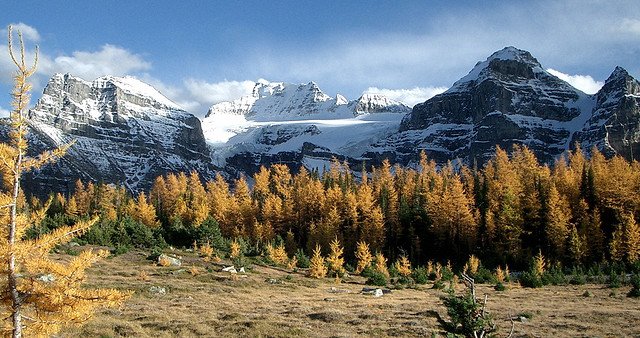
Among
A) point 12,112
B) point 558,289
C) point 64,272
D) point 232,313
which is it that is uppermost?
point 12,112

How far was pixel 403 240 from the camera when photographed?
76875 mm

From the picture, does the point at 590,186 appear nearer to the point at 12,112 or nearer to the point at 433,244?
the point at 433,244

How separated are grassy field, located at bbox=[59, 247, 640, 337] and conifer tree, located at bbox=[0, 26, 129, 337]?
33.3 ft

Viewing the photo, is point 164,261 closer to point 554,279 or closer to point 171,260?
point 171,260

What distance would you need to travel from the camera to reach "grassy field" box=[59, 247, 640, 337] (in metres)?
23.8

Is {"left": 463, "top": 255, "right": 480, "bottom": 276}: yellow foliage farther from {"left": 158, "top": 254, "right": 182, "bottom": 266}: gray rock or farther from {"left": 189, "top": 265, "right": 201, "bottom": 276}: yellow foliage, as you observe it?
{"left": 158, "top": 254, "right": 182, "bottom": 266}: gray rock

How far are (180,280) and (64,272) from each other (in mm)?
33955

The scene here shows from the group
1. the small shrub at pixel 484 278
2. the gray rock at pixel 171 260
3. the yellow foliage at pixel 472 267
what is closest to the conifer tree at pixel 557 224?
the yellow foliage at pixel 472 267

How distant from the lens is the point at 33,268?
36.8 feet

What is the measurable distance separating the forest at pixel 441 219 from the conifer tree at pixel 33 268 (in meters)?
52.1

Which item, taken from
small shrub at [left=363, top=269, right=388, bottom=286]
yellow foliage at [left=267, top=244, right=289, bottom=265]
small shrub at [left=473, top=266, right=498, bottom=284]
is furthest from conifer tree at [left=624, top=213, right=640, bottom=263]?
yellow foliage at [left=267, top=244, right=289, bottom=265]

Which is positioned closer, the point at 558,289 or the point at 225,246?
the point at 558,289

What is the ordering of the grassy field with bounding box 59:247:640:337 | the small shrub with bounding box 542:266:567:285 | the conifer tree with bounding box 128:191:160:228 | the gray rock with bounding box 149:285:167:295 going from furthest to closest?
the conifer tree with bounding box 128:191:160:228 < the small shrub with bounding box 542:266:567:285 < the gray rock with bounding box 149:285:167:295 < the grassy field with bounding box 59:247:640:337

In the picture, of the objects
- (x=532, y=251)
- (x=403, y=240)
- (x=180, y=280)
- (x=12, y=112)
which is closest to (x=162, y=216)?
(x=403, y=240)
